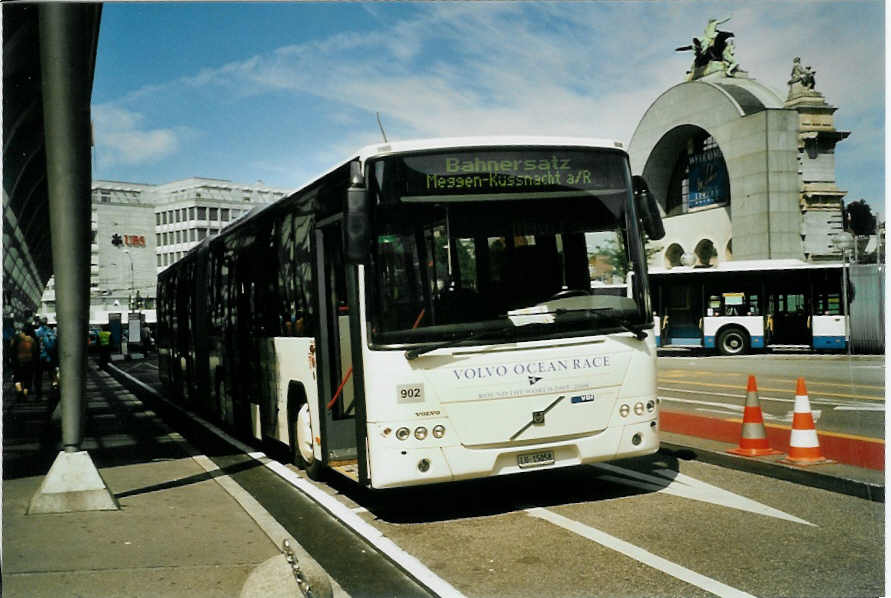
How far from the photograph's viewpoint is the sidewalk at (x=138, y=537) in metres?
6.03

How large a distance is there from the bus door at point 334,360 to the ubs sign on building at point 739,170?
104ft

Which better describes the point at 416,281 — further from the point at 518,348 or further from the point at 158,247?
the point at 158,247

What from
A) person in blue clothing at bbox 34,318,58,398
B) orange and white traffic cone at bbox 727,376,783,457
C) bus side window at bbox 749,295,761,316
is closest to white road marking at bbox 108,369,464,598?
orange and white traffic cone at bbox 727,376,783,457

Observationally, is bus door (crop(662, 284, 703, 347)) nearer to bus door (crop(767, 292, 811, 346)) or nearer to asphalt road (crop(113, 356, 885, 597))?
bus door (crop(767, 292, 811, 346))

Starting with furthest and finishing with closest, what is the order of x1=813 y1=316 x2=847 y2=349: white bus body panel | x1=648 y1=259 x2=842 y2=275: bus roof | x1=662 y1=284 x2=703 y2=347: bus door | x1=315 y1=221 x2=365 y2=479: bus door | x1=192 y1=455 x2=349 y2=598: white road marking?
x1=662 y1=284 x2=703 y2=347: bus door, x1=648 y1=259 x2=842 y2=275: bus roof, x1=813 y1=316 x2=847 y2=349: white bus body panel, x1=315 y1=221 x2=365 y2=479: bus door, x1=192 y1=455 x2=349 y2=598: white road marking

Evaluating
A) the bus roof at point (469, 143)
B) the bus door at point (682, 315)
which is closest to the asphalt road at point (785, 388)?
the bus door at point (682, 315)

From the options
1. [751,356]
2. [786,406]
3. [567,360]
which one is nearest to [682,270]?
[751,356]

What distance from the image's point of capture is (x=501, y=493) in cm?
862

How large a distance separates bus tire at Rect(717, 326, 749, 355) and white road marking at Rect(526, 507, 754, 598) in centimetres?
2440

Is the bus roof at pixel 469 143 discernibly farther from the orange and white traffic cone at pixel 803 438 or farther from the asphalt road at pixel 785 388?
the asphalt road at pixel 785 388

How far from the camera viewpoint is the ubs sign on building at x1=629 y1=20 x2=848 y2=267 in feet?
143

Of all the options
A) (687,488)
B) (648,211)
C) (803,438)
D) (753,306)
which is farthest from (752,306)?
(648,211)

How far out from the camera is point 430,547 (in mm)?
6754

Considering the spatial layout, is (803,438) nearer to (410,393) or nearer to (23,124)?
(410,393)
